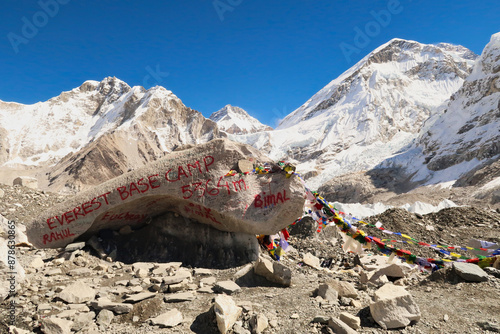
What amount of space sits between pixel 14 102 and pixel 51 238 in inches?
5318

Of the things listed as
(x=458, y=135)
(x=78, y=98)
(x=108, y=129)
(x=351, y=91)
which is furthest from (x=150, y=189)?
(x=78, y=98)

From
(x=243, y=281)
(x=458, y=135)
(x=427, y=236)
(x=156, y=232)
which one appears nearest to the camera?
(x=243, y=281)

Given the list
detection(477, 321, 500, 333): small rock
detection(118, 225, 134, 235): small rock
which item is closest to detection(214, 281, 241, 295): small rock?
detection(477, 321, 500, 333): small rock

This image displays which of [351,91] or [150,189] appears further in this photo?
[351,91]

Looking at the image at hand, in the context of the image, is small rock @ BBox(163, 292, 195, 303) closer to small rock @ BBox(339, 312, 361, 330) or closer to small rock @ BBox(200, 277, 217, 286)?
small rock @ BBox(200, 277, 217, 286)

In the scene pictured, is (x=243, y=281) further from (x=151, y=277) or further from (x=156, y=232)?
(x=156, y=232)

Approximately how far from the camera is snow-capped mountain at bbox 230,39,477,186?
86.0 m

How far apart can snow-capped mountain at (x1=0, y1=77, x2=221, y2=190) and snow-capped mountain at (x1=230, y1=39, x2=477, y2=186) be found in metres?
30.4

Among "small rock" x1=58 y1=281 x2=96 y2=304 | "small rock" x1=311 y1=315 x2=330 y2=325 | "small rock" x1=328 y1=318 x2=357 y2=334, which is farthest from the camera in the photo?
"small rock" x1=58 y1=281 x2=96 y2=304

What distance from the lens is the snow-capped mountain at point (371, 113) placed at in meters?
86.0

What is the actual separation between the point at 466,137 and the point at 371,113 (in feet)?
160

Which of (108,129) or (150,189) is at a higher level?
(108,129)

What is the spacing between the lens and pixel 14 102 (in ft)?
369

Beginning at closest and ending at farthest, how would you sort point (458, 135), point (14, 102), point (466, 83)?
point (458, 135)
point (466, 83)
point (14, 102)
